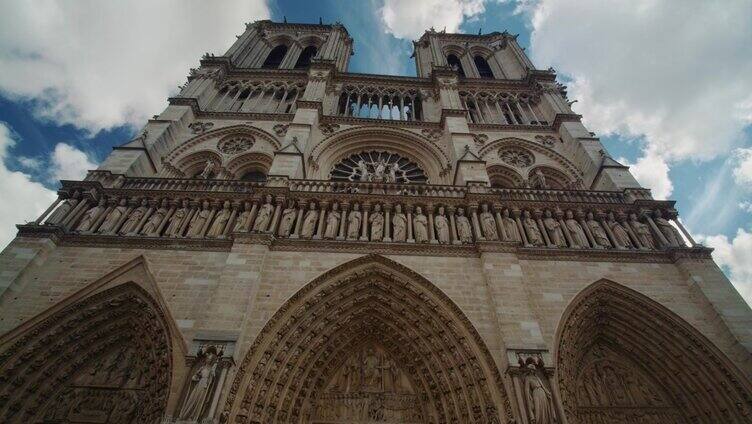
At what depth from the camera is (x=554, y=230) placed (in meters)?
9.45

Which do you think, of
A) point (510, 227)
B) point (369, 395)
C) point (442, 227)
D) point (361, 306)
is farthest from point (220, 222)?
point (510, 227)

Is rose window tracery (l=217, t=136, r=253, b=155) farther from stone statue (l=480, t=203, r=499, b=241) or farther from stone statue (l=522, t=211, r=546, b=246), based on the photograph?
stone statue (l=522, t=211, r=546, b=246)

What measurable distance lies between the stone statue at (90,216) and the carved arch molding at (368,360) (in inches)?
210

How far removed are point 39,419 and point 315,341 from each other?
16.2 feet

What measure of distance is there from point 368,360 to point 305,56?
18.8 metres

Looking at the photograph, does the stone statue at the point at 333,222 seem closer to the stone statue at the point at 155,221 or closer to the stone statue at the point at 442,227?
the stone statue at the point at 442,227

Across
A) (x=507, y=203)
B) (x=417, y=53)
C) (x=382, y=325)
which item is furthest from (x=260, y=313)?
(x=417, y=53)

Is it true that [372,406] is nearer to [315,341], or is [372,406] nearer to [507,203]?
[315,341]

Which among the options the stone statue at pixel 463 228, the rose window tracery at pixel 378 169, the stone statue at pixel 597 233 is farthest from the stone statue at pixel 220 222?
the stone statue at pixel 597 233

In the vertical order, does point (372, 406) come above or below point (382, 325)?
below

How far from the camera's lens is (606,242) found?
9.23m

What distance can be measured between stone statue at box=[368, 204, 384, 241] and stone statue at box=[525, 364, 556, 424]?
406 cm

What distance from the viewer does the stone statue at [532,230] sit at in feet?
30.0

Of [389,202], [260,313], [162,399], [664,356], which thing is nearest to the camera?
[162,399]
